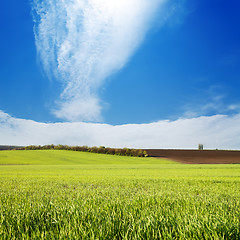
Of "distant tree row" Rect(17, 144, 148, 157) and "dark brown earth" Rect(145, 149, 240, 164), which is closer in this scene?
"dark brown earth" Rect(145, 149, 240, 164)

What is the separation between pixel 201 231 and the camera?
1.58 metres

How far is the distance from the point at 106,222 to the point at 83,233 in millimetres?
288

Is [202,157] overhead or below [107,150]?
below

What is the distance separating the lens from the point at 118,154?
147ft

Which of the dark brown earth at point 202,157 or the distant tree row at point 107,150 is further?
the distant tree row at point 107,150

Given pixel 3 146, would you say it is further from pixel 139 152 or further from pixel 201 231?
pixel 201 231

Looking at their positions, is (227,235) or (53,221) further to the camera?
(53,221)

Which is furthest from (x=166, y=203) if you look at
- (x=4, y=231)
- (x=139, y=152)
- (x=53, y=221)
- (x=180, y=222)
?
Result: (x=139, y=152)

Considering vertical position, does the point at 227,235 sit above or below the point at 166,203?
above

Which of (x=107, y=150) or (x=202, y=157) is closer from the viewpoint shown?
(x=202, y=157)

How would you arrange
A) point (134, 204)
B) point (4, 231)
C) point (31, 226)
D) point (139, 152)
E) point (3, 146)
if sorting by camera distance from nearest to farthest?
point (4, 231) < point (31, 226) < point (134, 204) < point (139, 152) < point (3, 146)

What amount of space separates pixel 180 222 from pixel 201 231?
10.5 inches

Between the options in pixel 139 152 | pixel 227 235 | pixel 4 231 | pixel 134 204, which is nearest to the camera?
pixel 227 235

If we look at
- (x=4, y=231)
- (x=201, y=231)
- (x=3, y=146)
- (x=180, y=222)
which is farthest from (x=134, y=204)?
(x=3, y=146)
